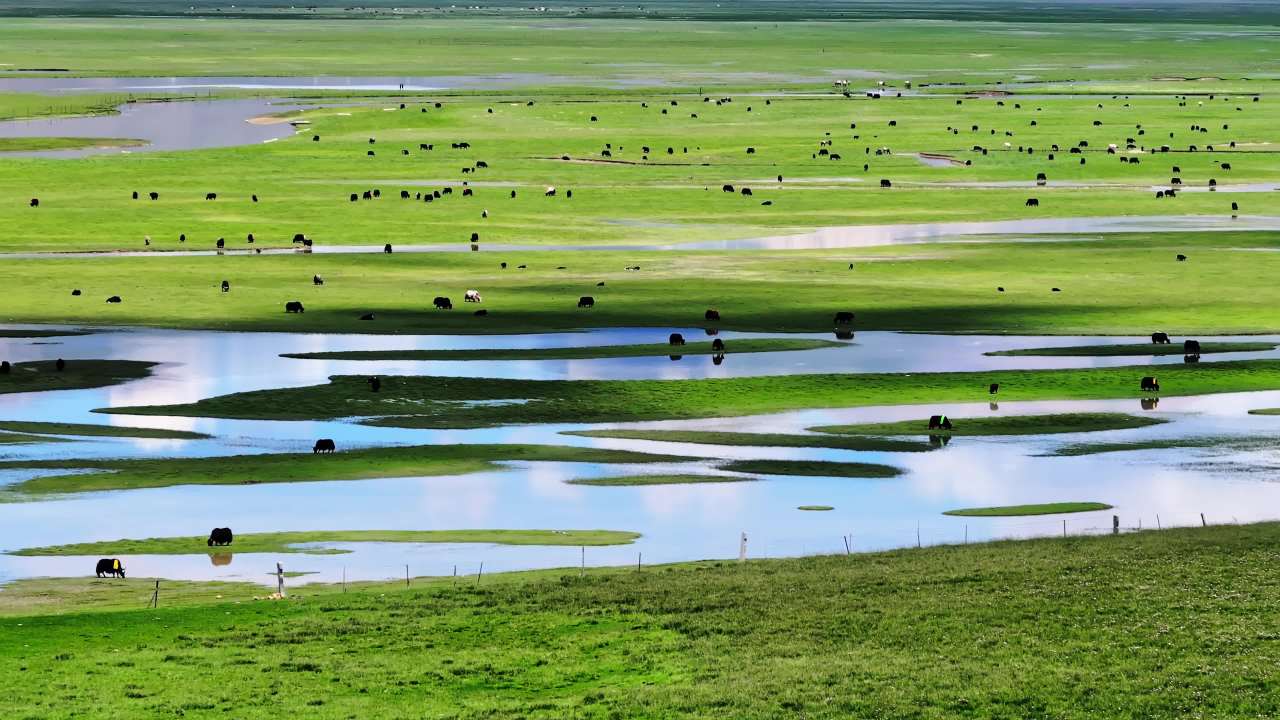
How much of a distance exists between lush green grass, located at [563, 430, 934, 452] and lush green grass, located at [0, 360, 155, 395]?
47.0ft

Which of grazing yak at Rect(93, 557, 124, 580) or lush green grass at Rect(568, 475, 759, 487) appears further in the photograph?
lush green grass at Rect(568, 475, 759, 487)

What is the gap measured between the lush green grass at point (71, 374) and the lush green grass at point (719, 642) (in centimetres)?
2072

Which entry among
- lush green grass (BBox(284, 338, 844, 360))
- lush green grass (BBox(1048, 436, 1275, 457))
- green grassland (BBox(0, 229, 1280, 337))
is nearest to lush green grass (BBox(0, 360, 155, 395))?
lush green grass (BBox(284, 338, 844, 360))

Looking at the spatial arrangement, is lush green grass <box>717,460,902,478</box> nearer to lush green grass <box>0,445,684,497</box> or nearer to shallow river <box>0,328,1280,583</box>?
shallow river <box>0,328,1280,583</box>

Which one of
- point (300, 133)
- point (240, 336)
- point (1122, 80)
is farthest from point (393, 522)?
point (1122, 80)

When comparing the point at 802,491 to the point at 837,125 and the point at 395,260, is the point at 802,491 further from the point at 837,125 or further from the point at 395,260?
the point at 837,125

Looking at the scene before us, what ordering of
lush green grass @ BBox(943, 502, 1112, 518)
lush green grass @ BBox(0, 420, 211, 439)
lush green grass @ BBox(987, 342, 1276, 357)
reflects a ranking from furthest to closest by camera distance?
lush green grass @ BBox(987, 342, 1276, 357) → lush green grass @ BBox(0, 420, 211, 439) → lush green grass @ BBox(943, 502, 1112, 518)

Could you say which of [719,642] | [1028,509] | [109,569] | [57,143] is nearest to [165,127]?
[57,143]

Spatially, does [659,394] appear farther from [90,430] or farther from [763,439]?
[90,430]

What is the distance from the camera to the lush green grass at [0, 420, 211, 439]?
51.1 meters

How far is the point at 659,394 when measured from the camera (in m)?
56.2

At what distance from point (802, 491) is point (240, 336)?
25.6m

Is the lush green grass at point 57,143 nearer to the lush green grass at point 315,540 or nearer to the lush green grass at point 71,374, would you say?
the lush green grass at point 71,374

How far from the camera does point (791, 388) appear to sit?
5734 centimetres
